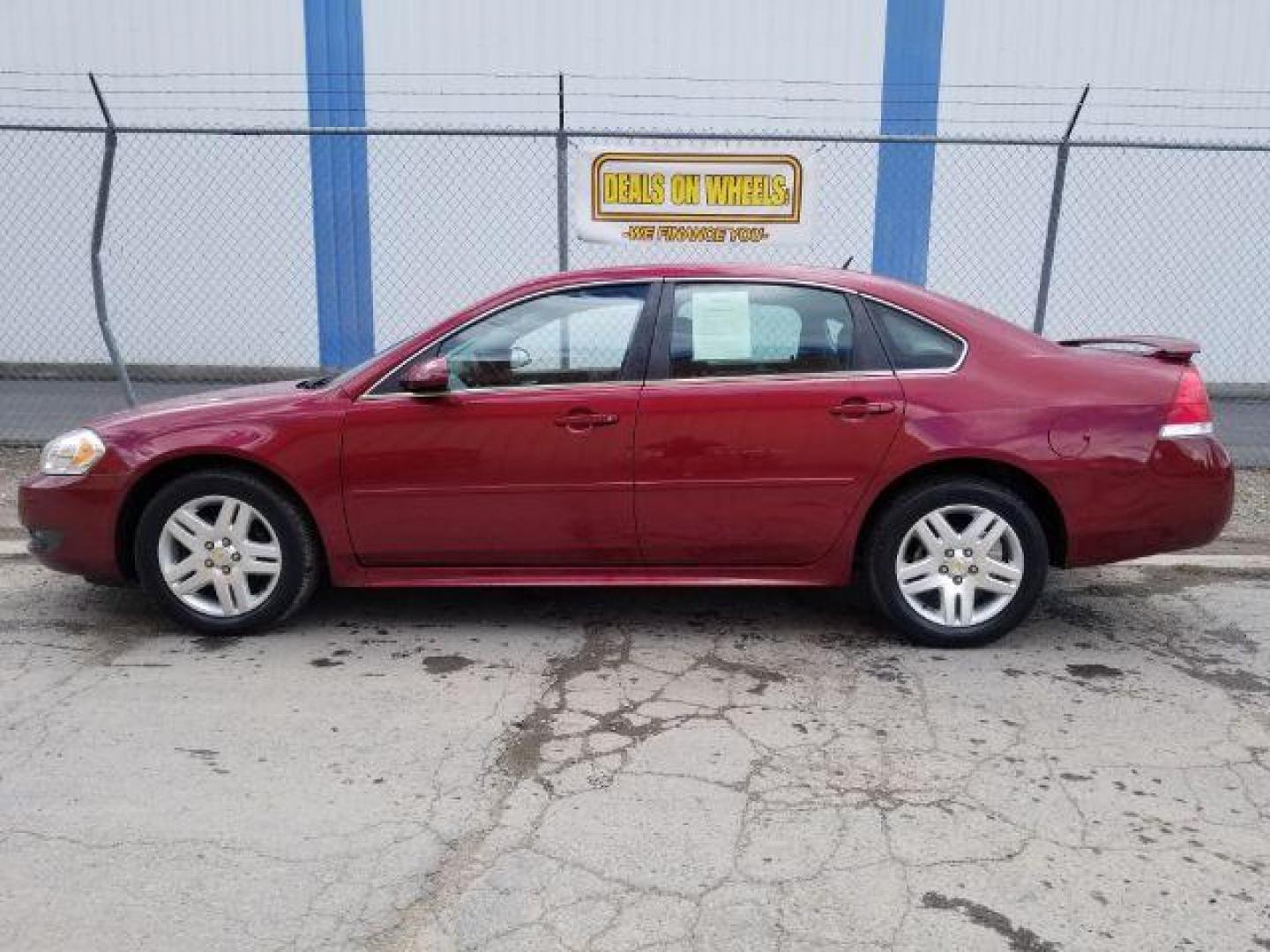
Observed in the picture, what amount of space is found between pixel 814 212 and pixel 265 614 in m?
4.58

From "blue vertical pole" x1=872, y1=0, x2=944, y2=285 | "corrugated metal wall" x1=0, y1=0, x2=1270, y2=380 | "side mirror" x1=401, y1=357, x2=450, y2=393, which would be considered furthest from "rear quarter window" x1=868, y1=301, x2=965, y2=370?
"corrugated metal wall" x1=0, y1=0, x2=1270, y2=380

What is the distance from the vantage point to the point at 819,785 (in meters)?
3.23

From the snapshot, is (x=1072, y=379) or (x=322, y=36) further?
(x=322, y=36)

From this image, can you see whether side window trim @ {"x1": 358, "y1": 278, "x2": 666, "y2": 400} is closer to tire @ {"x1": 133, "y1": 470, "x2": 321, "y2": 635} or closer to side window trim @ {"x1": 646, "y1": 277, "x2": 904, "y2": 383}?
side window trim @ {"x1": 646, "y1": 277, "x2": 904, "y2": 383}

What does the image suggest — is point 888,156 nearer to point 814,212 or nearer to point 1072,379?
point 814,212

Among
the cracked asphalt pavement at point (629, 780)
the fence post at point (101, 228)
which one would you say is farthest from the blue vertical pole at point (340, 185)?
the cracked asphalt pavement at point (629, 780)

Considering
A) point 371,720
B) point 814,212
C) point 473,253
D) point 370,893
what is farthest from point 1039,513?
point 473,253

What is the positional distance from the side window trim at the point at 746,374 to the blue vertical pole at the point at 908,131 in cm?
598

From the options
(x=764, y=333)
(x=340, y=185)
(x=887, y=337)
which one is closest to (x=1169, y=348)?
(x=887, y=337)

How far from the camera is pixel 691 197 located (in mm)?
7148

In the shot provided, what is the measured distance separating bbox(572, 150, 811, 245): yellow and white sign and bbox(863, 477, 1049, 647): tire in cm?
345

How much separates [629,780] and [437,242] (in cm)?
816

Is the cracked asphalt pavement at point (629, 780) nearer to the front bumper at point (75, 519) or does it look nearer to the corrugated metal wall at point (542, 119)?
the front bumper at point (75, 519)

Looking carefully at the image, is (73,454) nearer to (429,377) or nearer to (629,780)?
(429,377)
